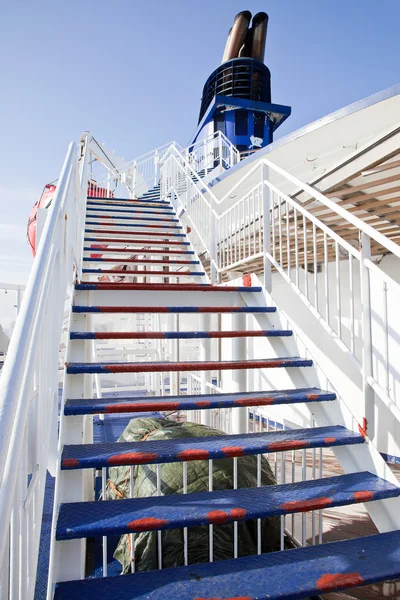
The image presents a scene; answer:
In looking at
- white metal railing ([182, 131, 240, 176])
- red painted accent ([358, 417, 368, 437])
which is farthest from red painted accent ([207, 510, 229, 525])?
white metal railing ([182, 131, 240, 176])

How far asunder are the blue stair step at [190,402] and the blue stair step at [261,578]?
0.79 meters

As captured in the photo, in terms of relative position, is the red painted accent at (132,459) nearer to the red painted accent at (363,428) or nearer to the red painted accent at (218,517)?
the red painted accent at (218,517)

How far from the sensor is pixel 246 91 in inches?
704

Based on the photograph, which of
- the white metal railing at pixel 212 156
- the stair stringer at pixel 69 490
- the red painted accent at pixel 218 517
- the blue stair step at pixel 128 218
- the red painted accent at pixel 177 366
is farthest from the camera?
the white metal railing at pixel 212 156

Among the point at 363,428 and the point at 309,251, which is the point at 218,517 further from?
the point at 309,251

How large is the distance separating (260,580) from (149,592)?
0.42m

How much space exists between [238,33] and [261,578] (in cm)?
2193

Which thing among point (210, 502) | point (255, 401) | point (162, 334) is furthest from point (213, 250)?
point (210, 502)

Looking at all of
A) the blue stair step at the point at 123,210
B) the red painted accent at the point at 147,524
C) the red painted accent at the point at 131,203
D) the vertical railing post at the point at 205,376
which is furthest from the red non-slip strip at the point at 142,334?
the red painted accent at the point at 131,203

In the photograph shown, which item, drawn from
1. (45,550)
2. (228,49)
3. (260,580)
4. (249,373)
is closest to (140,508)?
(260,580)

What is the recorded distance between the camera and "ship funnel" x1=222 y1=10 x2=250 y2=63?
18844mm

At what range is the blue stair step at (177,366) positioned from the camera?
2459 millimetres

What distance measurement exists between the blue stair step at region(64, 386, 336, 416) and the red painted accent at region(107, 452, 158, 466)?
305 millimetres

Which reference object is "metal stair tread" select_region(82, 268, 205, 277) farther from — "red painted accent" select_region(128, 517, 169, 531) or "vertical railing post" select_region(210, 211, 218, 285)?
"red painted accent" select_region(128, 517, 169, 531)
